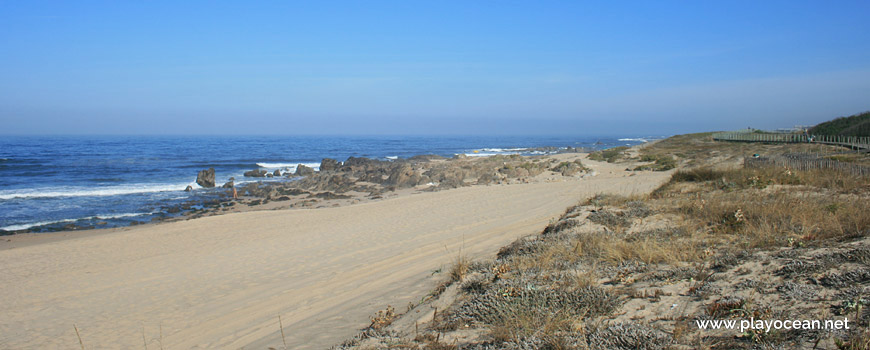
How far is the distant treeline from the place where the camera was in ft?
95.1

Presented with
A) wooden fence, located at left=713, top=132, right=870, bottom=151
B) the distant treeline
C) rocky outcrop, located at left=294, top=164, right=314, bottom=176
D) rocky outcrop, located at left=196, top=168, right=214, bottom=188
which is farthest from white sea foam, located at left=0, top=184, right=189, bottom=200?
the distant treeline

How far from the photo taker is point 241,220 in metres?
15.0

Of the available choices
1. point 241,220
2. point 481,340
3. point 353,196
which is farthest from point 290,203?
point 481,340

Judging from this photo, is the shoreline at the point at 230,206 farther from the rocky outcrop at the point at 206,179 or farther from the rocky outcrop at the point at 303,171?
the rocky outcrop at the point at 303,171

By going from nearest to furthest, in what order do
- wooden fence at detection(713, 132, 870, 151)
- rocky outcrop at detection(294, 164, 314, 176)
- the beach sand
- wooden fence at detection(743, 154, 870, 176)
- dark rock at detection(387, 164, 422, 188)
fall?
the beach sand < wooden fence at detection(743, 154, 870, 176) < wooden fence at detection(713, 132, 870, 151) < dark rock at detection(387, 164, 422, 188) < rocky outcrop at detection(294, 164, 314, 176)

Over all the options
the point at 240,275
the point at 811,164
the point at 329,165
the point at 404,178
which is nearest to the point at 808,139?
the point at 811,164

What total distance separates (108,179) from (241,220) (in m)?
20.7

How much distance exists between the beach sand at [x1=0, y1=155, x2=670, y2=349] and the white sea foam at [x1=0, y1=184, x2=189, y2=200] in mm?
10556

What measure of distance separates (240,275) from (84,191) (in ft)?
71.7

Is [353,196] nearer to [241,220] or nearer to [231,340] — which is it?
[241,220]

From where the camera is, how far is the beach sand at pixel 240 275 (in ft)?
20.4

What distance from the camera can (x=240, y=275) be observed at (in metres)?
8.92

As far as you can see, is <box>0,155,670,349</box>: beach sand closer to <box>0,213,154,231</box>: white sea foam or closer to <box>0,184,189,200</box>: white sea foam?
<box>0,213,154,231</box>: white sea foam

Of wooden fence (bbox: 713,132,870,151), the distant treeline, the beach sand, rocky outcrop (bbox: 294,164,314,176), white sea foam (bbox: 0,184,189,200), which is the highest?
the distant treeline
